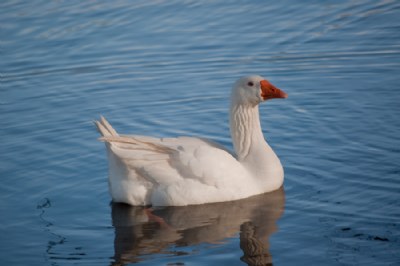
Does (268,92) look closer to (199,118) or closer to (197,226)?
(197,226)

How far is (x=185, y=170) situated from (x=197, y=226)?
0.77 metres

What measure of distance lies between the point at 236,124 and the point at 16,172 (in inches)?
118

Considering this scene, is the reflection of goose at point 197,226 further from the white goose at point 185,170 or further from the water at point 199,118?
the white goose at point 185,170

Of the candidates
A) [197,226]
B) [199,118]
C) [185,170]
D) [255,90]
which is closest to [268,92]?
[255,90]

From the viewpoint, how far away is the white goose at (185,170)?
29.6ft

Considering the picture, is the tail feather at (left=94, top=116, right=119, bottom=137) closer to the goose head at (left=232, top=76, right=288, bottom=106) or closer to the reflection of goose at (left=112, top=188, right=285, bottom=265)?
the reflection of goose at (left=112, top=188, right=285, bottom=265)

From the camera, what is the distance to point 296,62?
44.4 feet

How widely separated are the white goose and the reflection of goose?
140 millimetres

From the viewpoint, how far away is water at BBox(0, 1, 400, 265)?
8086 millimetres

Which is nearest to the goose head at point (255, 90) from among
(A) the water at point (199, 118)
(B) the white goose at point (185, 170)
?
(B) the white goose at point (185, 170)

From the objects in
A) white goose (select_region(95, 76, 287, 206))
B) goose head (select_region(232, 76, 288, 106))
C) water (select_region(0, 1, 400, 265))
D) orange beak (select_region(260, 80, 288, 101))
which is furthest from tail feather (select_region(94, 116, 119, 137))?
orange beak (select_region(260, 80, 288, 101))

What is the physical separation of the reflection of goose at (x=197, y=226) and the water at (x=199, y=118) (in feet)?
0.08

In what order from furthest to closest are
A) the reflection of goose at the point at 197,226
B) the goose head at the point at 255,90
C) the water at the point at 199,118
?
the goose head at the point at 255,90 → the water at the point at 199,118 → the reflection of goose at the point at 197,226

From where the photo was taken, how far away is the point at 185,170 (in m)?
9.03
